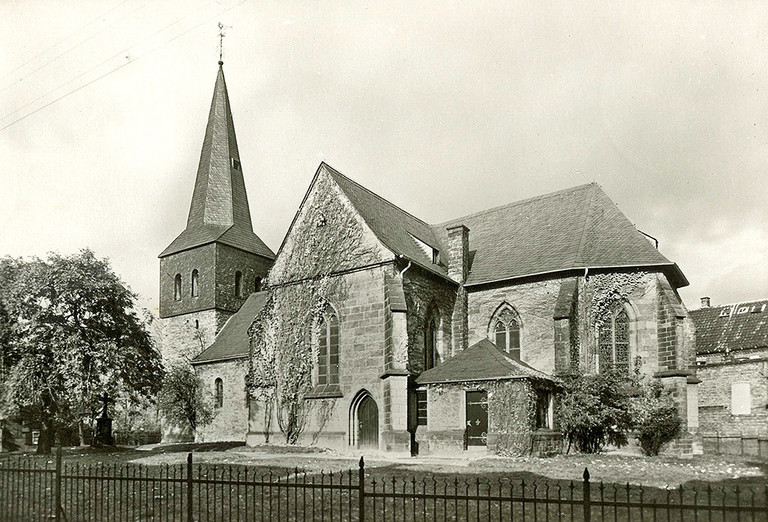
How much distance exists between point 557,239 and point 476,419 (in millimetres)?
9211

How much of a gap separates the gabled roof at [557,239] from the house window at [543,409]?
5.29 m

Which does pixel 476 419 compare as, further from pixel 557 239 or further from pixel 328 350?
pixel 557 239

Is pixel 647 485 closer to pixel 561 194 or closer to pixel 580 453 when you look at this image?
pixel 580 453

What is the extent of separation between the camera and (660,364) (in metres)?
24.0

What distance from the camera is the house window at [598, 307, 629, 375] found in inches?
973

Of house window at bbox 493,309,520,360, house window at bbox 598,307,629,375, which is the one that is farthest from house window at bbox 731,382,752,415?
house window at bbox 493,309,520,360

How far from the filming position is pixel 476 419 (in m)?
22.5

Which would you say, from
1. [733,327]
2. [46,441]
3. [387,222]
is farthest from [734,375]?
[46,441]

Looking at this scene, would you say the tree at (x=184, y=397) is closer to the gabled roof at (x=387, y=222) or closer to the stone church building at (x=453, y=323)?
the stone church building at (x=453, y=323)

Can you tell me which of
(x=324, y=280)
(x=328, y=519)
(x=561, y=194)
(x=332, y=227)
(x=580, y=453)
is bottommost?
(x=580, y=453)

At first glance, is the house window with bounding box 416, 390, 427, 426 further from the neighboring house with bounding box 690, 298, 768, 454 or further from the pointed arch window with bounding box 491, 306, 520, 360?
the neighboring house with bounding box 690, 298, 768, 454

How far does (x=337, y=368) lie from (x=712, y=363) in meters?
23.6

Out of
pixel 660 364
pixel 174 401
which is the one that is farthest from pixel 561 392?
pixel 174 401

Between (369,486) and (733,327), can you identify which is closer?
(369,486)
